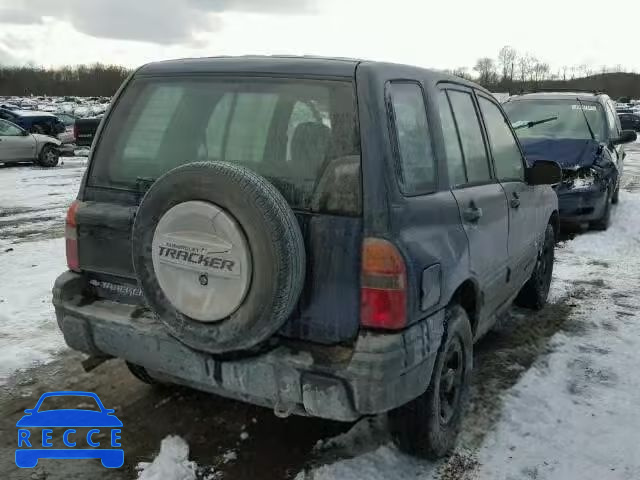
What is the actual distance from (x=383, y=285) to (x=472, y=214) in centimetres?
88

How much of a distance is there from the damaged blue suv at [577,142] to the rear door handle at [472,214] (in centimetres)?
495

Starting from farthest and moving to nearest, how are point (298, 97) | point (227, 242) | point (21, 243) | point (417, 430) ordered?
point (21, 243) → point (417, 430) → point (298, 97) → point (227, 242)

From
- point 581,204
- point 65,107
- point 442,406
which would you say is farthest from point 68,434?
point 65,107

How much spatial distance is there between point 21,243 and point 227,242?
599cm

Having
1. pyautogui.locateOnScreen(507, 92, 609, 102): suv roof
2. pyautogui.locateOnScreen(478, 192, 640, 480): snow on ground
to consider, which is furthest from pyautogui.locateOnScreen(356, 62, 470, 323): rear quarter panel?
pyautogui.locateOnScreen(507, 92, 609, 102): suv roof

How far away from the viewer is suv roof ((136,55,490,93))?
105 inches

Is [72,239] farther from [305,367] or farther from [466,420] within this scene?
[466,420]

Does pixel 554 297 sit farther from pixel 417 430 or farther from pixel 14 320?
pixel 14 320

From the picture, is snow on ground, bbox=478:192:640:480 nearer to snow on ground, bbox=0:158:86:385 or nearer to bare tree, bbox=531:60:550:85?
snow on ground, bbox=0:158:86:385

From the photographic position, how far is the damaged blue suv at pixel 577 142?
8.00m

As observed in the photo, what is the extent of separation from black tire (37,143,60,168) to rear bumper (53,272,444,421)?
49.6 ft

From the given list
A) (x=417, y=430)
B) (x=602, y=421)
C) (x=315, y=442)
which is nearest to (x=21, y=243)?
(x=315, y=442)

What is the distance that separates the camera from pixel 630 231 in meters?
8.48

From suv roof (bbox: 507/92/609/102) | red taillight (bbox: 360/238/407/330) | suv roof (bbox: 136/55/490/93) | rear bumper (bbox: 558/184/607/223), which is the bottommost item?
rear bumper (bbox: 558/184/607/223)
